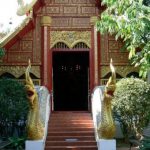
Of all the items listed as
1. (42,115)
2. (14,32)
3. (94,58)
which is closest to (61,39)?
(94,58)

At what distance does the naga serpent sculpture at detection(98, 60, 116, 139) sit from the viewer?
10.1 meters

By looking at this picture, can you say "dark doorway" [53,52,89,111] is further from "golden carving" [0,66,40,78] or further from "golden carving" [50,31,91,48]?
"golden carving" [0,66,40,78]

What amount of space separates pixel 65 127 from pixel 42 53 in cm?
264

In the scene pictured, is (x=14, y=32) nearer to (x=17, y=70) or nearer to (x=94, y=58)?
(x=17, y=70)

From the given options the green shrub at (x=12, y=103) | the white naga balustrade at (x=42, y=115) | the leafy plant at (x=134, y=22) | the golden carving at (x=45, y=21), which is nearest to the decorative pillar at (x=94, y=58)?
the golden carving at (x=45, y=21)

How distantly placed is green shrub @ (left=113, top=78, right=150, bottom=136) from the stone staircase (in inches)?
35.3

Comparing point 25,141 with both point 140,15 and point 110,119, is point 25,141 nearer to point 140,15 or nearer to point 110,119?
point 110,119

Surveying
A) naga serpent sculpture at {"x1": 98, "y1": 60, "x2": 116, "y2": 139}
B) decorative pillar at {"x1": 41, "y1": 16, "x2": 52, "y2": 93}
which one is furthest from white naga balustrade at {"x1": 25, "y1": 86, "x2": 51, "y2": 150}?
naga serpent sculpture at {"x1": 98, "y1": 60, "x2": 116, "y2": 139}

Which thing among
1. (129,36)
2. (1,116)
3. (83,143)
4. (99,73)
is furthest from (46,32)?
(129,36)

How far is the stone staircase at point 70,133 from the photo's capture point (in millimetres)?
10599

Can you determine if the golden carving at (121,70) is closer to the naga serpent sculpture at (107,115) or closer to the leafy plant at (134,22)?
the naga serpent sculpture at (107,115)

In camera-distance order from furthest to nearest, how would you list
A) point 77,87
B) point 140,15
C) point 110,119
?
1. point 77,87
2. point 110,119
3. point 140,15

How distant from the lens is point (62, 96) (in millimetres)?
17609

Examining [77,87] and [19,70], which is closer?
[19,70]
